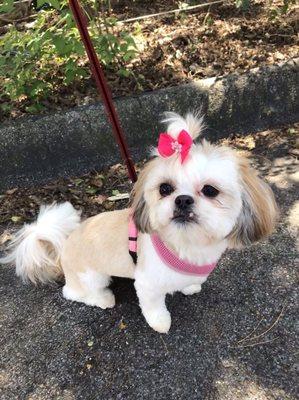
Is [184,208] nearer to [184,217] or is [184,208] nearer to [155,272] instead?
[184,217]

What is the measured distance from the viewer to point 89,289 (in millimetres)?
2584

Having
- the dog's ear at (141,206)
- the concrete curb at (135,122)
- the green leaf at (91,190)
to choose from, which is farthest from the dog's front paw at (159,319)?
the concrete curb at (135,122)

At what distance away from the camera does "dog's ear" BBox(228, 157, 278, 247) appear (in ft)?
6.12

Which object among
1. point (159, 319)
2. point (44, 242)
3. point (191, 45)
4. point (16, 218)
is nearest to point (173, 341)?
point (159, 319)

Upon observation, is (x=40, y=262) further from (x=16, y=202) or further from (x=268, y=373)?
(x=268, y=373)

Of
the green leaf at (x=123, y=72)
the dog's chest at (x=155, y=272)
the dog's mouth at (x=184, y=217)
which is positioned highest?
the green leaf at (x=123, y=72)

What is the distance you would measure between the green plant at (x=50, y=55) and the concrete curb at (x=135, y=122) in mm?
306

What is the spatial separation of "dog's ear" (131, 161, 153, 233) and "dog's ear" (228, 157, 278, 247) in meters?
0.41

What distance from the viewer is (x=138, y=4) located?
478 cm

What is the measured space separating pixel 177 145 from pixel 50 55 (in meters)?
2.42

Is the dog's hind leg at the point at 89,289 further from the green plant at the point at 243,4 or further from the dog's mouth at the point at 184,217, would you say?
the green plant at the point at 243,4

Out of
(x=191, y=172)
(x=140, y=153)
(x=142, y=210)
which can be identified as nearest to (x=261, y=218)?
(x=191, y=172)

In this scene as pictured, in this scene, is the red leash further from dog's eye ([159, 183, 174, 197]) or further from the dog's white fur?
dog's eye ([159, 183, 174, 197])

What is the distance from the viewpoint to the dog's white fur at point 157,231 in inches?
70.8
